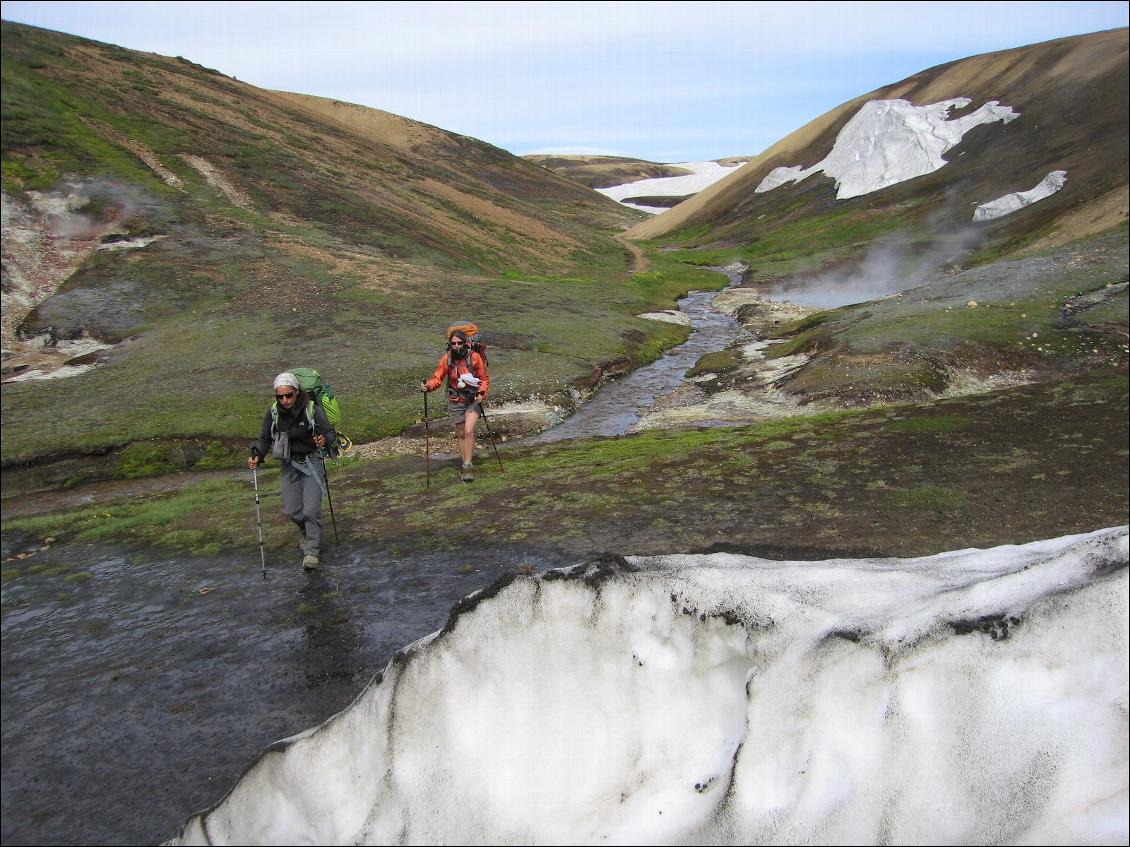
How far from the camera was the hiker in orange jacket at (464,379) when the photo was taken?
817 inches

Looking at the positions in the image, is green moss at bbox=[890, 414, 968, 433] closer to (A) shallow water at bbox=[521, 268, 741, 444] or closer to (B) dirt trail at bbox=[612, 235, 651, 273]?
(A) shallow water at bbox=[521, 268, 741, 444]

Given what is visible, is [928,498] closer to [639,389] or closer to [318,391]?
[318,391]

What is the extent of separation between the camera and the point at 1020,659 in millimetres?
5188

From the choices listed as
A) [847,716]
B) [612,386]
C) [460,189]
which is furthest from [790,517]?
[460,189]

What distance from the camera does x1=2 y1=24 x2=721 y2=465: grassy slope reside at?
33.6 m

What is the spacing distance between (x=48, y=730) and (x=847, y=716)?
1074 cm

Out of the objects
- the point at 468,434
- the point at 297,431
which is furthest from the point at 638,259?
the point at 297,431

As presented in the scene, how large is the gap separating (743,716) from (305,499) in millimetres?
11754

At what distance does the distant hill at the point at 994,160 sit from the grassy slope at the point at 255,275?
26.9 m

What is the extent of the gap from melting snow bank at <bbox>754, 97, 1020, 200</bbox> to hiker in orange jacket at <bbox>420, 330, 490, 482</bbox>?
299ft

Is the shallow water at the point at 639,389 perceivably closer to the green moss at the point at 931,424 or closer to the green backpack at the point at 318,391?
the green moss at the point at 931,424

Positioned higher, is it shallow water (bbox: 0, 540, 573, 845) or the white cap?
the white cap

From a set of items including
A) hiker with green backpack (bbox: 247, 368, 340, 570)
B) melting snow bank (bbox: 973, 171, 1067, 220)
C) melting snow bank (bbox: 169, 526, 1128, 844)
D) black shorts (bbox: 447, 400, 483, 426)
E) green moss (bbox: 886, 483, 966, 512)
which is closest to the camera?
melting snow bank (bbox: 169, 526, 1128, 844)

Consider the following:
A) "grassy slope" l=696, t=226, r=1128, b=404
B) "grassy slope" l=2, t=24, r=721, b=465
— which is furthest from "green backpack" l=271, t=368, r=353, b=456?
"grassy slope" l=696, t=226, r=1128, b=404
